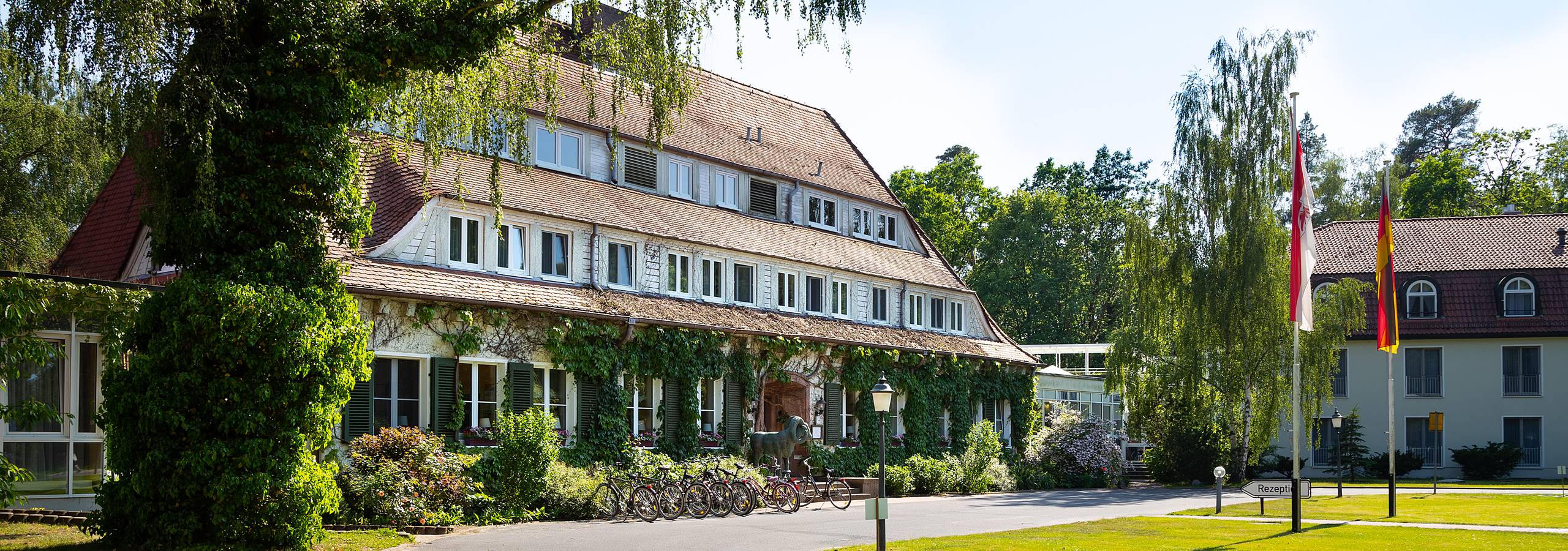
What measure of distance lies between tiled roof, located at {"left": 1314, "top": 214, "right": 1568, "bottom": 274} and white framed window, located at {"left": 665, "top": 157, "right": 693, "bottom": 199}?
88.8 feet

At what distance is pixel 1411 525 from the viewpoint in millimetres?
22500

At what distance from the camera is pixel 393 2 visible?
15406mm

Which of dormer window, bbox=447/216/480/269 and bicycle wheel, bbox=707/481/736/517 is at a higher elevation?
dormer window, bbox=447/216/480/269

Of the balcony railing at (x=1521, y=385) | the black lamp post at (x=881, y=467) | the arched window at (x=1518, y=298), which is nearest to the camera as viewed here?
the black lamp post at (x=881, y=467)

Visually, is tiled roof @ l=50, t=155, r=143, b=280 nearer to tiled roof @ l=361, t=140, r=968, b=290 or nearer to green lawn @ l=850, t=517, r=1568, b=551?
tiled roof @ l=361, t=140, r=968, b=290

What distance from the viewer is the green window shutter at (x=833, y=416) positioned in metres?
31.1

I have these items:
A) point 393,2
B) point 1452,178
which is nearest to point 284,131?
point 393,2

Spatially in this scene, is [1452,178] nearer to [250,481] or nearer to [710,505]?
[710,505]

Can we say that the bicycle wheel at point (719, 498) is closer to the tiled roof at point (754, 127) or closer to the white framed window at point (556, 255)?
the white framed window at point (556, 255)

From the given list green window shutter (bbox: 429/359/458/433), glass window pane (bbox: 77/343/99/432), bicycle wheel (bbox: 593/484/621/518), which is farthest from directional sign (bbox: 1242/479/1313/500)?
glass window pane (bbox: 77/343/99/432)

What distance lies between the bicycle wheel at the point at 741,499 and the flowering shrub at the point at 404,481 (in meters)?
4.38

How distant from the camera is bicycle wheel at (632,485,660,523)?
21.4 metres

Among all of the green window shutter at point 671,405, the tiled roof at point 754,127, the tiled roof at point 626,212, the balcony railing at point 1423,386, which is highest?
the tiled roof at point 754,127

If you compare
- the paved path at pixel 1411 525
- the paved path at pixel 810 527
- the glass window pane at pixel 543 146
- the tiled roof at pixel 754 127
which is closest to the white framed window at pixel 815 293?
the tiled roof at pixel 754 127
